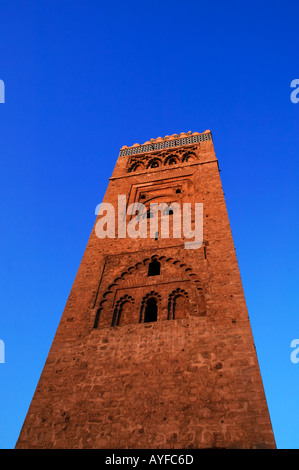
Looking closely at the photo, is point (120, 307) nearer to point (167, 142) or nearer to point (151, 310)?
point (151, 310)

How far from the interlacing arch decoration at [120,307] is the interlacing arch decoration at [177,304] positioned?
0.78 meters

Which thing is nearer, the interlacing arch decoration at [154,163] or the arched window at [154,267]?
the arched window at [154,267]

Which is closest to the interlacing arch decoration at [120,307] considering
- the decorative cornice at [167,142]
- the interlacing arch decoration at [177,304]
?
the interlacing arch decoration at [177,304]

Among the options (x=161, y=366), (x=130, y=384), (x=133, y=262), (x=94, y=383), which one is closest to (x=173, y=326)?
(x=161, y=366)

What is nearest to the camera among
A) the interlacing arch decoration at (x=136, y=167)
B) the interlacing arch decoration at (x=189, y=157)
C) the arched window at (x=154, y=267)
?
the arched window at (x=154, y=267)

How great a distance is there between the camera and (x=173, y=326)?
614cm

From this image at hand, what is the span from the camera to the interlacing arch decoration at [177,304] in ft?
21.2

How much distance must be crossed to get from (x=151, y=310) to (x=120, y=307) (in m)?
0.59

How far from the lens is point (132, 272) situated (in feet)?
25.0

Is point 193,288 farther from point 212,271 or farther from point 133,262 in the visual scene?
point 133,262

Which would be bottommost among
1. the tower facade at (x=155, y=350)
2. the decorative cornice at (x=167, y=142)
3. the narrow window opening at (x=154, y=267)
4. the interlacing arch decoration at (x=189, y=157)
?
the tower facade at (x=155, y=350)

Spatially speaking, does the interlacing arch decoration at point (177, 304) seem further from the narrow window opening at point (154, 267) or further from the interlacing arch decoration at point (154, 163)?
the interlacing arch decoration at point (154, 163)

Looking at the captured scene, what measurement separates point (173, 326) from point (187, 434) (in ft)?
5.71

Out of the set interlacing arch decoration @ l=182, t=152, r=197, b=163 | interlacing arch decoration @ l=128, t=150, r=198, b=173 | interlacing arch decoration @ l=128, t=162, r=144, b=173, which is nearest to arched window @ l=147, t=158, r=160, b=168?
interlacing arch decoration @ l=128, t=150, r=198, b=173
